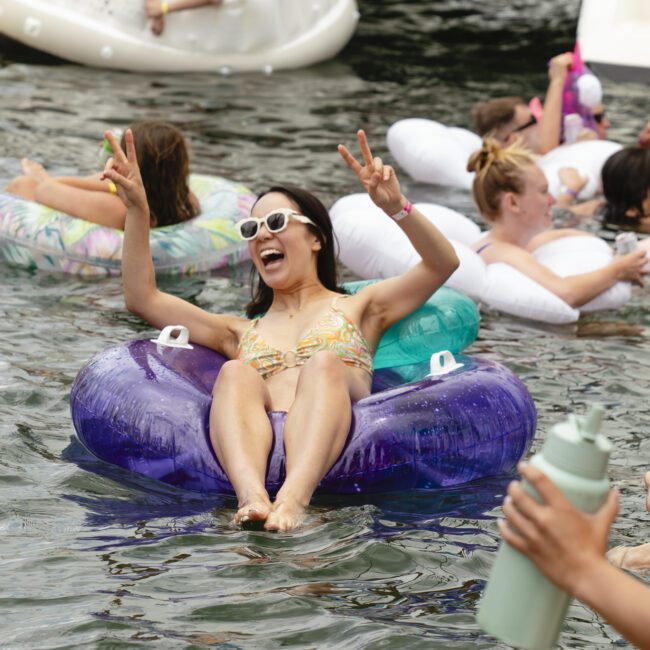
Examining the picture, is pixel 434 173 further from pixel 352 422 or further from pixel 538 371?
pixel 352 422

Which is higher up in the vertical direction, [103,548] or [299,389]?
[299,389]

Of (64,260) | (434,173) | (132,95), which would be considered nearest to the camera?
(64,260)

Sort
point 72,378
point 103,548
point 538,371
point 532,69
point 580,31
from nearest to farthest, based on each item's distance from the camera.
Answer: point 103,548, point 72,378, point 538,371, point 580,31, point 532,69

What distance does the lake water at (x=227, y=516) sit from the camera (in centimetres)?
324

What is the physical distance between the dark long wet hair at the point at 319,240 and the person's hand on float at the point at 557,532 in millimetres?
2962

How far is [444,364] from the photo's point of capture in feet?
15.3

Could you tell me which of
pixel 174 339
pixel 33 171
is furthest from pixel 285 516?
pixel 33 171

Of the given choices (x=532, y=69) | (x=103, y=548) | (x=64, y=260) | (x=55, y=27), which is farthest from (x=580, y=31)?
(x=103, y=548)

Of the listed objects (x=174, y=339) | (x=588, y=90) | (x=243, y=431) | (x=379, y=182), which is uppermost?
(x=588, y=90)

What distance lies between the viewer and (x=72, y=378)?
17.8 feet

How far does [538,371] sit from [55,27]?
7.62 metres

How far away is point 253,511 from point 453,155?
5.88 meters

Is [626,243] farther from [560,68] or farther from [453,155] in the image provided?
[560,68]

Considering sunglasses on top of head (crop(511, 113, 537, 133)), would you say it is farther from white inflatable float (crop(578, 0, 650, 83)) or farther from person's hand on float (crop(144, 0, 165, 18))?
person's hand on float (crop(144, 0, 165, 18))
